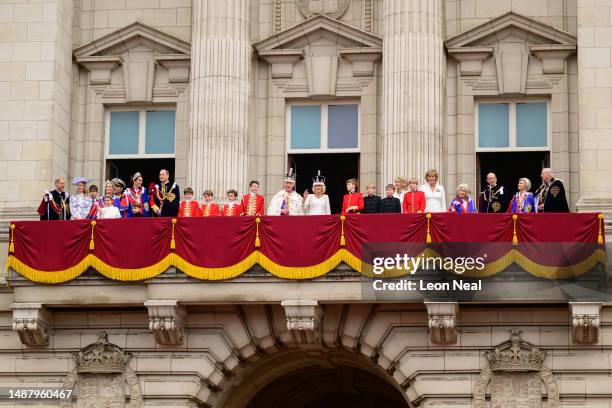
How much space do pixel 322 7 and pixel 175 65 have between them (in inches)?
178

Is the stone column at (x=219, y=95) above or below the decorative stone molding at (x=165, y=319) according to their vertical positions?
above

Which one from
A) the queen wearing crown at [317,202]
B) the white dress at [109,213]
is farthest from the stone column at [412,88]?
the white dress at [109,213]

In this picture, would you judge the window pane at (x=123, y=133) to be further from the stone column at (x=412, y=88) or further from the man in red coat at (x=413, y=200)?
the man in red coat at (x=413, y=200)

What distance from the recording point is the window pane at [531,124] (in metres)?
47.8

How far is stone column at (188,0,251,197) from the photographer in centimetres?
4688

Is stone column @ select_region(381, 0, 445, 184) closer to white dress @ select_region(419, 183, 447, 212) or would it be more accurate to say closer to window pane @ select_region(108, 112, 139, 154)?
white dress @ select_region(419, 183, 447, 212)

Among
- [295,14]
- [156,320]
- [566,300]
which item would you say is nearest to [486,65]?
[295,14]

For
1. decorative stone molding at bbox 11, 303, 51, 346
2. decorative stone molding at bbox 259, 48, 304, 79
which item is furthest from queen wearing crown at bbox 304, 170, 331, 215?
decorative stone molding at bbox 11, 303, 51, 346

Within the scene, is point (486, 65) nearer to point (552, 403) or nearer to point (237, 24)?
point (237, 24)

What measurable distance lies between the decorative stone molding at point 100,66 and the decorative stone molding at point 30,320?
8.06m

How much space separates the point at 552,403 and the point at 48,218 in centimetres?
1404

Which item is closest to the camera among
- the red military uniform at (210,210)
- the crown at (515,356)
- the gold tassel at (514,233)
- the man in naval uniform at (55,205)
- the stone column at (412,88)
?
the gold tassel at (514,233)

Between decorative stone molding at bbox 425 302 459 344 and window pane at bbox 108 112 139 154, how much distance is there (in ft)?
37.5

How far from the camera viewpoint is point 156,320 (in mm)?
43625
